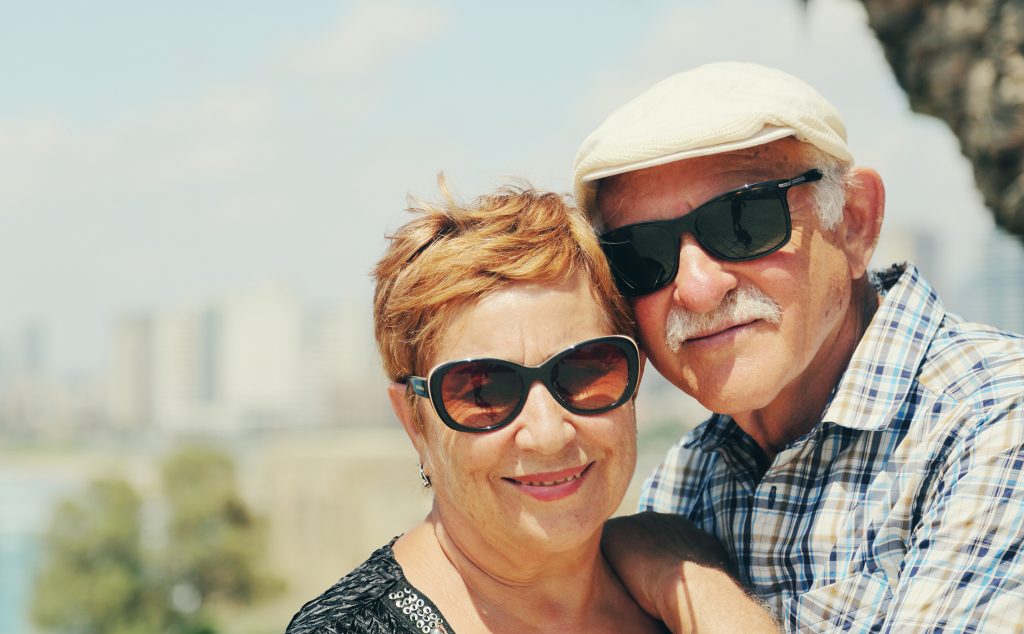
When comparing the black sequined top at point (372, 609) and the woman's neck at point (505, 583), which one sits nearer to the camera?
the black sequined top at point (372, 609)

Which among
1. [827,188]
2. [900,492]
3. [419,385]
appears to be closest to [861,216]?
[827,188]

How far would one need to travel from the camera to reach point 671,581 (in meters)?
2.30

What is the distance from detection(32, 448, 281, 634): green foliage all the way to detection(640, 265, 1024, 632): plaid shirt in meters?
37.4

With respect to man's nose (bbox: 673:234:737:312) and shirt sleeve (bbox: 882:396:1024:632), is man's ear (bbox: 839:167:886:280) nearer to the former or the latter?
man's nose (bbox: 673:234:737:312)

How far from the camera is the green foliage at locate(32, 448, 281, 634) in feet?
125

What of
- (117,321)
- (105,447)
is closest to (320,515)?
(105,447)

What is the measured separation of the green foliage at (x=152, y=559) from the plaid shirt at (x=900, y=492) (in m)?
37.4

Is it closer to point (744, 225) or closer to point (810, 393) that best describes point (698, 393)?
point (810, 393)

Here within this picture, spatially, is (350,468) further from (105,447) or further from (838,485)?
(105,447)

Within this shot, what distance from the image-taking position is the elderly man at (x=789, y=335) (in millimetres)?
2170

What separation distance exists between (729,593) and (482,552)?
542 mm

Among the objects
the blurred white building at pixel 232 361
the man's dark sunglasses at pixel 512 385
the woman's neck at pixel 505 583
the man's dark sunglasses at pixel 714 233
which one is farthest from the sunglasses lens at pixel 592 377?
the blurred white building at pixel 232 361

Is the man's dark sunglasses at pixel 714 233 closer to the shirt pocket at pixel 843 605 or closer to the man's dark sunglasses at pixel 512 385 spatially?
the man's dark sunglasses at pixel 512 385

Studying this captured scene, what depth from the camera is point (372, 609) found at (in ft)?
6.95
